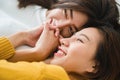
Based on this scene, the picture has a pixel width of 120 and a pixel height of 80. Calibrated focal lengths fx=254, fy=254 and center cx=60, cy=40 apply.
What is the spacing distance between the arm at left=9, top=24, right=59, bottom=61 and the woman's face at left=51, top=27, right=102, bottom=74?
0.27 ft

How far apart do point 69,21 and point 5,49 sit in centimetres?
27

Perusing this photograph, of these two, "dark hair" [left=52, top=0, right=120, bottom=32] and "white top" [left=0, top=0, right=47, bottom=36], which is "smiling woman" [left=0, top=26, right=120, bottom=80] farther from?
"white top" [left=0, top=0, right=47, bottom=36]

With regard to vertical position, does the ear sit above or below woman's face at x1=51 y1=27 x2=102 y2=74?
below

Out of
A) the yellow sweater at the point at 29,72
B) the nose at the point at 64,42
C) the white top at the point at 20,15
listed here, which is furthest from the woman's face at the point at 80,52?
the white top at the point at 20,15

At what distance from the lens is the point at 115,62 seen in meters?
0.95

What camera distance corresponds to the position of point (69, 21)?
3.33ft

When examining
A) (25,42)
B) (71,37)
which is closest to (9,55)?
(25,42)

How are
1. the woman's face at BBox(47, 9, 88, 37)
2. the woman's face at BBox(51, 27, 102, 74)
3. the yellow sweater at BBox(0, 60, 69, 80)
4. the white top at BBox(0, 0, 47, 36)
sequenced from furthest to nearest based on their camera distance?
the white top at BBox(0, 0, 47, 36) → the woman's face at BBox(47, 9, 88, 37) → the woman's face at BBox(51, 27, 102, 74) → the yellow sweater at BBox(0, 60, 69, 80)

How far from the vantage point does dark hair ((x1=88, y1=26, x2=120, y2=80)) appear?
938 mm

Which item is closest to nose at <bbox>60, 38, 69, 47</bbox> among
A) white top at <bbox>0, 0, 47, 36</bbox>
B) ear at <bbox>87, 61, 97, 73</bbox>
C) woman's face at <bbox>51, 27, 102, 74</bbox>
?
woman's face at <bbox>51, 27, 102, 74</bbox>

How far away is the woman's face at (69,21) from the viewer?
101 centimetres

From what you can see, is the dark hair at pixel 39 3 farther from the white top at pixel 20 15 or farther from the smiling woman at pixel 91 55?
the smiling woman at pixel 91 55

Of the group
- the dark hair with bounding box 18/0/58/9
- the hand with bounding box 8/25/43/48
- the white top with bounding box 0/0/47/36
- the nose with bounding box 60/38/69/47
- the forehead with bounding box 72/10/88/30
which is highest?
the forehead with bounding box 72/10/88/30

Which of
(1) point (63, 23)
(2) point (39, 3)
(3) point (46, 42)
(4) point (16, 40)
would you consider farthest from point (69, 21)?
(2) point (39, 3)
